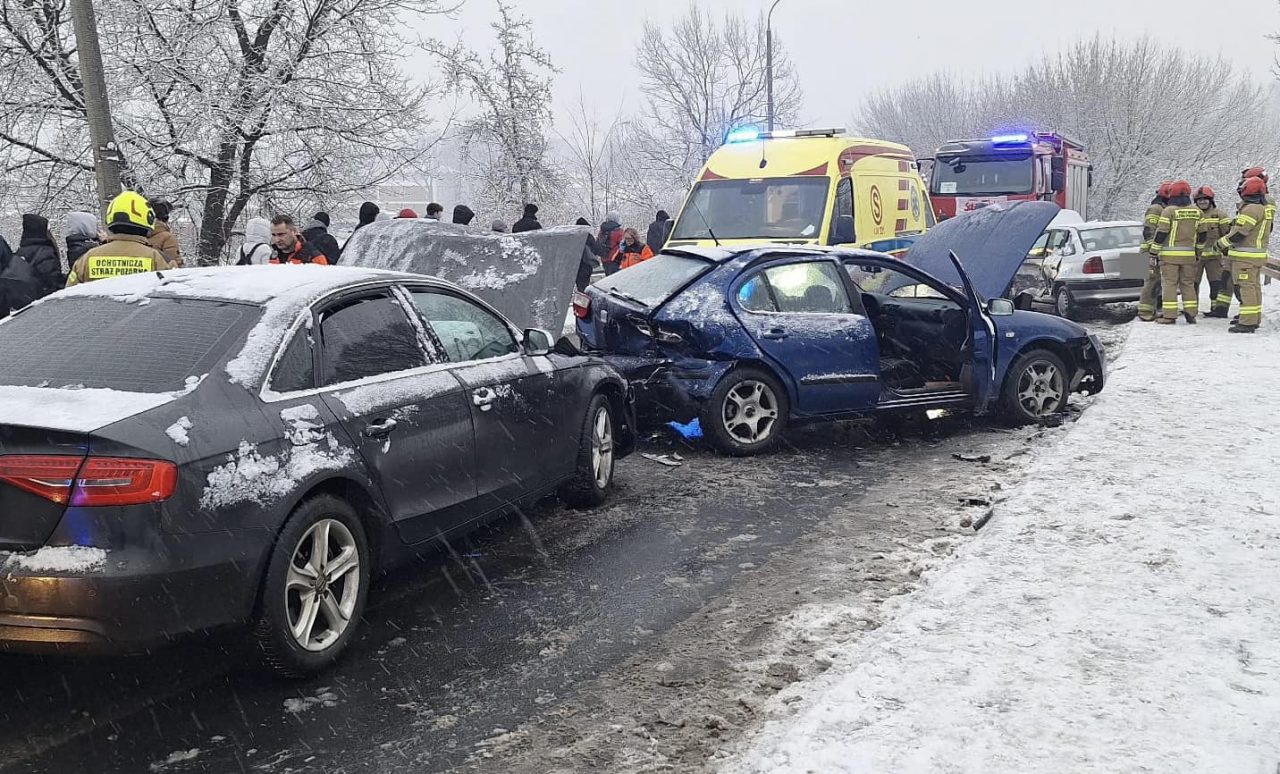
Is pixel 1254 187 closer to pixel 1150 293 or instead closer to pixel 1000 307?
pixel 1150 293

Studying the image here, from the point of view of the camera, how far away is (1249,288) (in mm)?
12859

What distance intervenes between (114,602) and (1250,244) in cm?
1333

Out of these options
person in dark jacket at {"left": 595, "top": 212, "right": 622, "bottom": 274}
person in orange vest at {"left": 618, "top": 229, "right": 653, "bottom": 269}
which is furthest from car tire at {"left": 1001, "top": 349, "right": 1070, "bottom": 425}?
person in dark jacket at {"left": 595, "top": 212, "right": 622, "bottom": 274}

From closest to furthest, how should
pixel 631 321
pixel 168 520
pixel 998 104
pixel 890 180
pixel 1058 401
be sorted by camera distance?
pixel 168 520, pixel 631 321, pixel 1058 401, pixel 890 180, pixel 998 104

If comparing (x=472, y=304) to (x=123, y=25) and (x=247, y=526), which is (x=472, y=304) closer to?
(x=247, y=526)

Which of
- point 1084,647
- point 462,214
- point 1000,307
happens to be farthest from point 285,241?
point 1084,647

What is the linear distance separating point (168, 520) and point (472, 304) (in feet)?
8.10

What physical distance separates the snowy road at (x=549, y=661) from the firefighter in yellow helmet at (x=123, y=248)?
10.4 ft

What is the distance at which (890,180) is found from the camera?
12906mm

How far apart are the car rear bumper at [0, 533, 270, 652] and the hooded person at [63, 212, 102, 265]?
6.29 meters

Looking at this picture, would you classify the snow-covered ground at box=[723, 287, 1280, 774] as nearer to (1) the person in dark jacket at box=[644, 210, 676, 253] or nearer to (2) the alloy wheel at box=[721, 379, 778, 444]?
(2) the alloy wheel at box=[721, 379, 778, 444]

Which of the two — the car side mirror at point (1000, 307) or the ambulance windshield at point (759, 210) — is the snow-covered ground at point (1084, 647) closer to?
the car side mirror at point (1000, 307)

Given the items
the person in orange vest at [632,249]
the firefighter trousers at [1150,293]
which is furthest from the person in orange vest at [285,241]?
the firefighter trousers at [1150,293]

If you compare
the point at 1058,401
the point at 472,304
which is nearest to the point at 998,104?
the point at 1058,401
